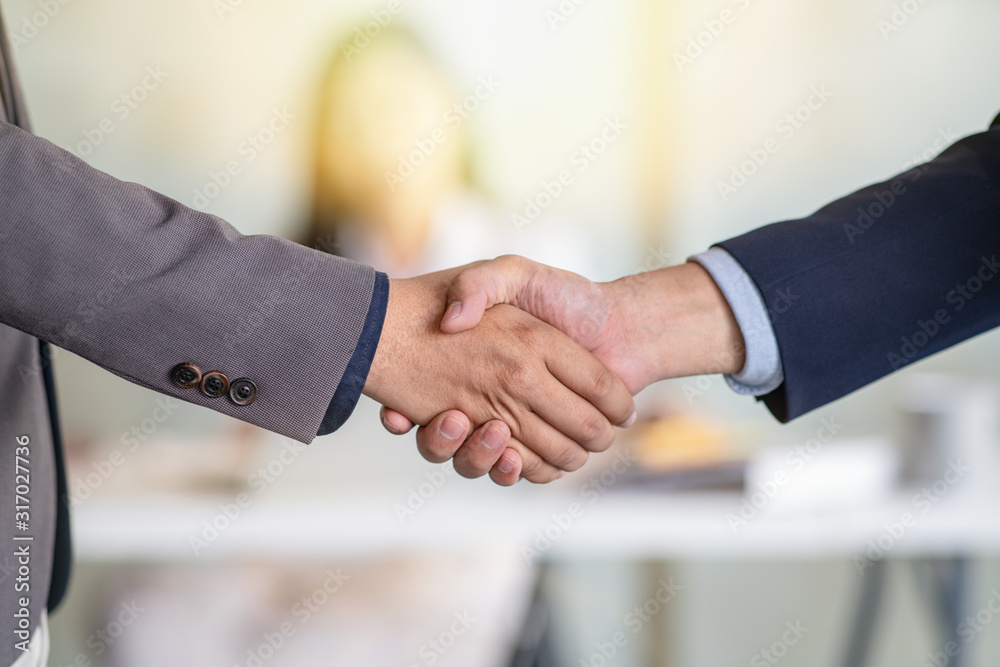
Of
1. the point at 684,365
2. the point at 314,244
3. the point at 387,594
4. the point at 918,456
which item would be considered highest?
the point at 684,365

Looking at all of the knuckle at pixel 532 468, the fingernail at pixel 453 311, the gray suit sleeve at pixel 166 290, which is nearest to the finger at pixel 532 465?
the knuckle at pixel 532 468

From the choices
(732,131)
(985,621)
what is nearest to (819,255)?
(732,131)

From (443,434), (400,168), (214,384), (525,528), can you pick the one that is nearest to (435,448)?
(443,434)

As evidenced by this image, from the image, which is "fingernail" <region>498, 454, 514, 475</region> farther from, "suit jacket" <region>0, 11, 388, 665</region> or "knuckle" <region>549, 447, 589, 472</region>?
"suit jacket" <region>0, 11, 388, 665</region>

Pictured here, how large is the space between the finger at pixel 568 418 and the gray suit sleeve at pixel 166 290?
12.9 inches

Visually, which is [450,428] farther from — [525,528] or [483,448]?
[525,528]

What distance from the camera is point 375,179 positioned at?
243 cm

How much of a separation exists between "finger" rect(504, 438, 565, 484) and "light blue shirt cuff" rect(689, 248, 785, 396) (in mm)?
306

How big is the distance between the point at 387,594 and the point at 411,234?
43.3 inches

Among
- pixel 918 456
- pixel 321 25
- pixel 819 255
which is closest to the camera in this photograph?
pixel 819 255

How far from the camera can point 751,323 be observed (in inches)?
Answer: 43.6

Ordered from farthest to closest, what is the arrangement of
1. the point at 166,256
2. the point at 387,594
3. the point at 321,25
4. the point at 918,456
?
the point at 321,25 → the point at 387,594 → the point at 918,456 → the point at 166,256

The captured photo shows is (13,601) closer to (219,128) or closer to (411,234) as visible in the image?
(411,234)

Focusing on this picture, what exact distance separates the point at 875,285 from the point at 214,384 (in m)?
0.90
